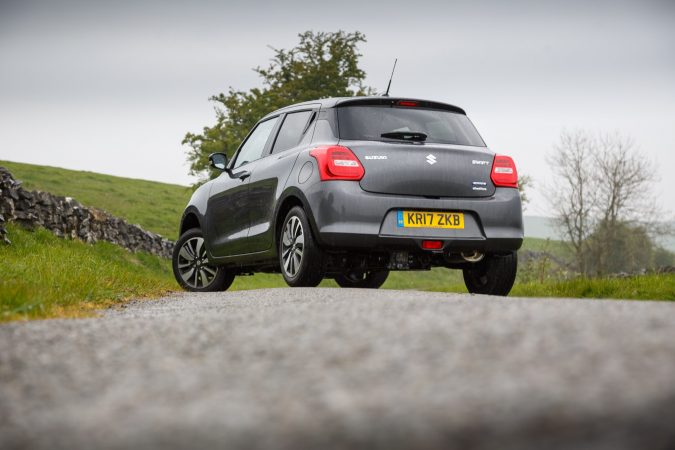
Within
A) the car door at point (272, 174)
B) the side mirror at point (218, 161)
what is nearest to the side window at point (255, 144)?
the side mirror at point (218, 161)

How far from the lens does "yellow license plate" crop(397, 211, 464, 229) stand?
6895 millimetres

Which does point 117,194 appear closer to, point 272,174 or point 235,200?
point 235,200

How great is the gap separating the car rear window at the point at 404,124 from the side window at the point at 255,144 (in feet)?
5.19

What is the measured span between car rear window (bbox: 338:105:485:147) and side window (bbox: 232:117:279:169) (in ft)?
5.19

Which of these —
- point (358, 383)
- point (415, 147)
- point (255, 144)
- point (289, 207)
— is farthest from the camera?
point (255, 144)

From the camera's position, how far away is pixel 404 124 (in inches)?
292

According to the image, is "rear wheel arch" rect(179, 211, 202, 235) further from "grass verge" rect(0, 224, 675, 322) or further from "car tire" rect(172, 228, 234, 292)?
"grass verge" rect(0, 224, 675, 322)

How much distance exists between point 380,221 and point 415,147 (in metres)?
0.79

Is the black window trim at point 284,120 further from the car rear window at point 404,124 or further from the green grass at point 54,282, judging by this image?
the green grass at point 54,282

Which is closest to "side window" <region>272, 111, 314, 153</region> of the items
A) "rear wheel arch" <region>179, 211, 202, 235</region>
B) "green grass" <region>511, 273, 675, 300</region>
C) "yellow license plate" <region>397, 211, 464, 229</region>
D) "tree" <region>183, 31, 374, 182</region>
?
"yellow license plate" <region>397, 211, 464, 229</region>

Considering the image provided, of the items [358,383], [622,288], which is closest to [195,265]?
[622,288]

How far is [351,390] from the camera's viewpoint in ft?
8.14

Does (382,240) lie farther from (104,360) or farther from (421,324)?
(104,360)

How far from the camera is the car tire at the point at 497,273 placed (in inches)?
302
